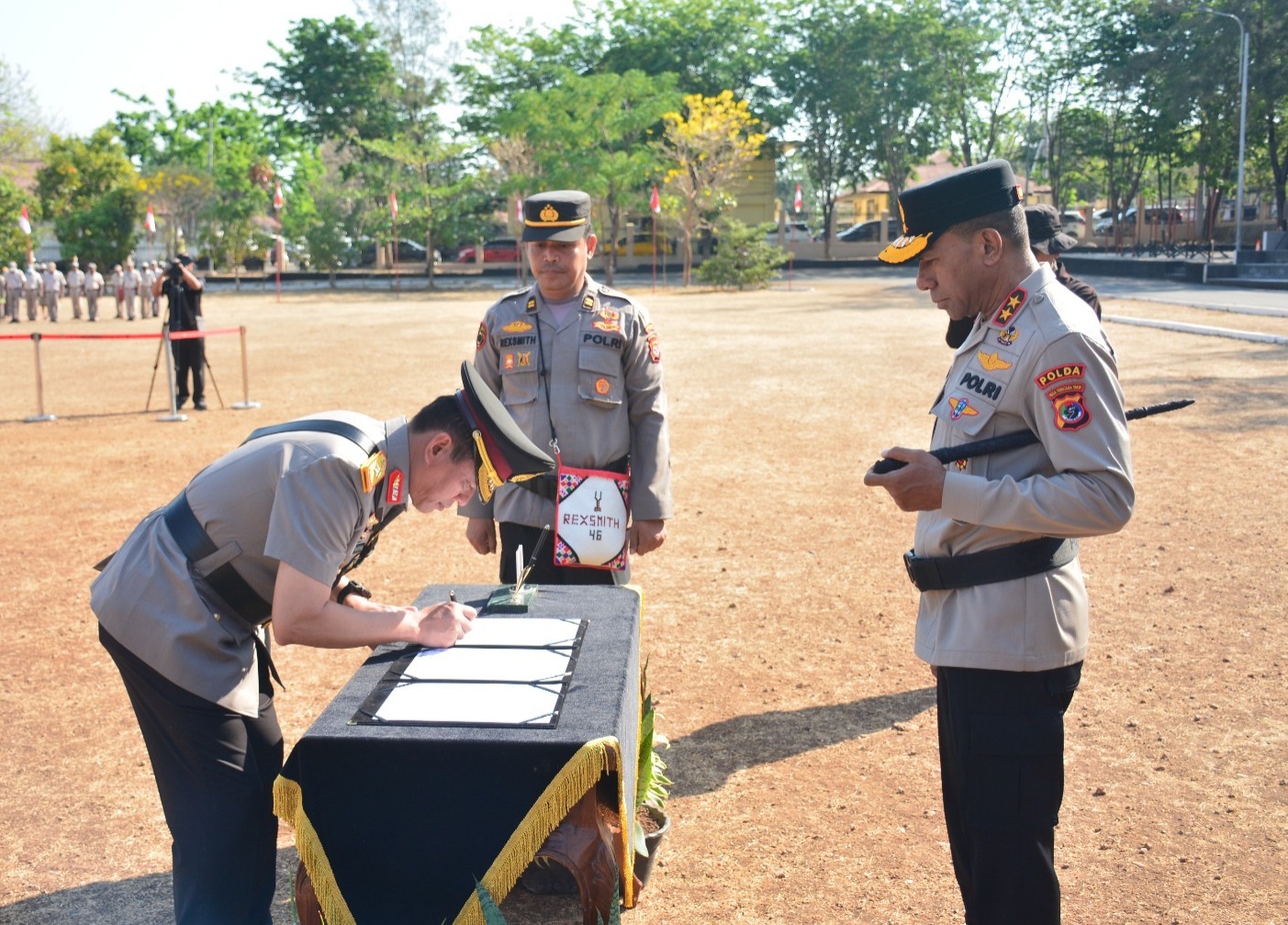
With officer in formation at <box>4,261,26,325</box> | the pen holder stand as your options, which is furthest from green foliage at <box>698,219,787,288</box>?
the pen holder stand

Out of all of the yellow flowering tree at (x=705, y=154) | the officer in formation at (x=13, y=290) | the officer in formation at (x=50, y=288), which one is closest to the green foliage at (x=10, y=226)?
the officer in formation at (x=13, y=290)

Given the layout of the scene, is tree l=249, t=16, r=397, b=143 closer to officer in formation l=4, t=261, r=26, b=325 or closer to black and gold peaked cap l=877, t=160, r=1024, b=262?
officer in formation l=4, t=261, r=26, b=325

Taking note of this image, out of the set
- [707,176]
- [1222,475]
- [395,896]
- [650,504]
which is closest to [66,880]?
[395,896]

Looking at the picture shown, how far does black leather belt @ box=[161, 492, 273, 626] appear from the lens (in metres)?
2.68

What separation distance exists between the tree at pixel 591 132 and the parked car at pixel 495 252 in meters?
9.96

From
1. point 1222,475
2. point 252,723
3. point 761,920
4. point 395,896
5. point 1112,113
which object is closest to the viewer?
point 395,896

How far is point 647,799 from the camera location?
12.2ft

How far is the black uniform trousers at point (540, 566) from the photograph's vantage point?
4.36 m

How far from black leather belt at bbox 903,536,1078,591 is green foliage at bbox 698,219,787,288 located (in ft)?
111

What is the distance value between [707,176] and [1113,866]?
1487 inches

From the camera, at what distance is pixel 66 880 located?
3.69 metres

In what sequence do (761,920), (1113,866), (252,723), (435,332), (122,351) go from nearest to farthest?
(252,723)
(761,920)
(1113,866)
(122,351)
(435,332)

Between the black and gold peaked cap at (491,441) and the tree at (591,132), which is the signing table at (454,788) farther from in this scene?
the tree at (591,132)

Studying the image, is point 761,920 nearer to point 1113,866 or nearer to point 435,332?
point 1113,866
